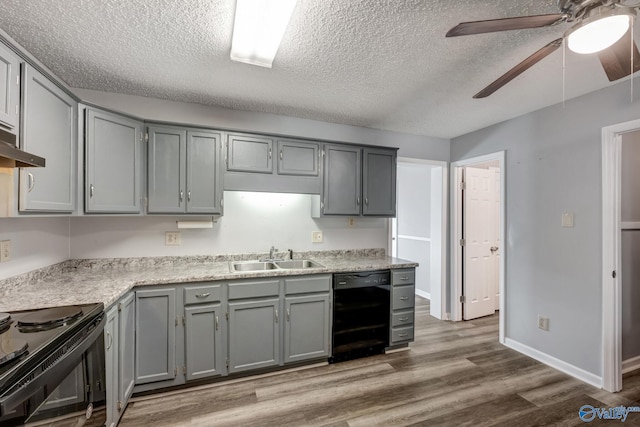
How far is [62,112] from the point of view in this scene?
5.98 ft

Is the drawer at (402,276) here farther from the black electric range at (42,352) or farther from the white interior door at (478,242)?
the black electric range at (42,352)

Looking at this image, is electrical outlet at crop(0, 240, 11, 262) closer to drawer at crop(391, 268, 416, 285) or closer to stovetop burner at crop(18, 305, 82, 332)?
stovetop burner at crop(18, 305, 82, 332)

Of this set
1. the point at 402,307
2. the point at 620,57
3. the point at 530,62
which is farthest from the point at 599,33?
the point at 402,307

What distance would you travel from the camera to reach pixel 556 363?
8.61 ft

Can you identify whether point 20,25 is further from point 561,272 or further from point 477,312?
point 477,312

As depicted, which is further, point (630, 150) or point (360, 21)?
point (630, 150)

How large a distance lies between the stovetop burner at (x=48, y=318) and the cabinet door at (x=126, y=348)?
37cm

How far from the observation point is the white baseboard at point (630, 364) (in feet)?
8.07

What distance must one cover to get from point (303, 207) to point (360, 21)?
6.24 ft

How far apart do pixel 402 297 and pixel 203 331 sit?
1.87m

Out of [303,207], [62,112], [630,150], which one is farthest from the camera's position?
[303,207]

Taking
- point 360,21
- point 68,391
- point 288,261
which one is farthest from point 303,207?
point 68,391

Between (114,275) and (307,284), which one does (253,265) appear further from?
(114,275)

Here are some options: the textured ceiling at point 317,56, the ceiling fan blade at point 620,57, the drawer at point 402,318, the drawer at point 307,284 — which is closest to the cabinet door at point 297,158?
the textured ceiling at point 317,56
